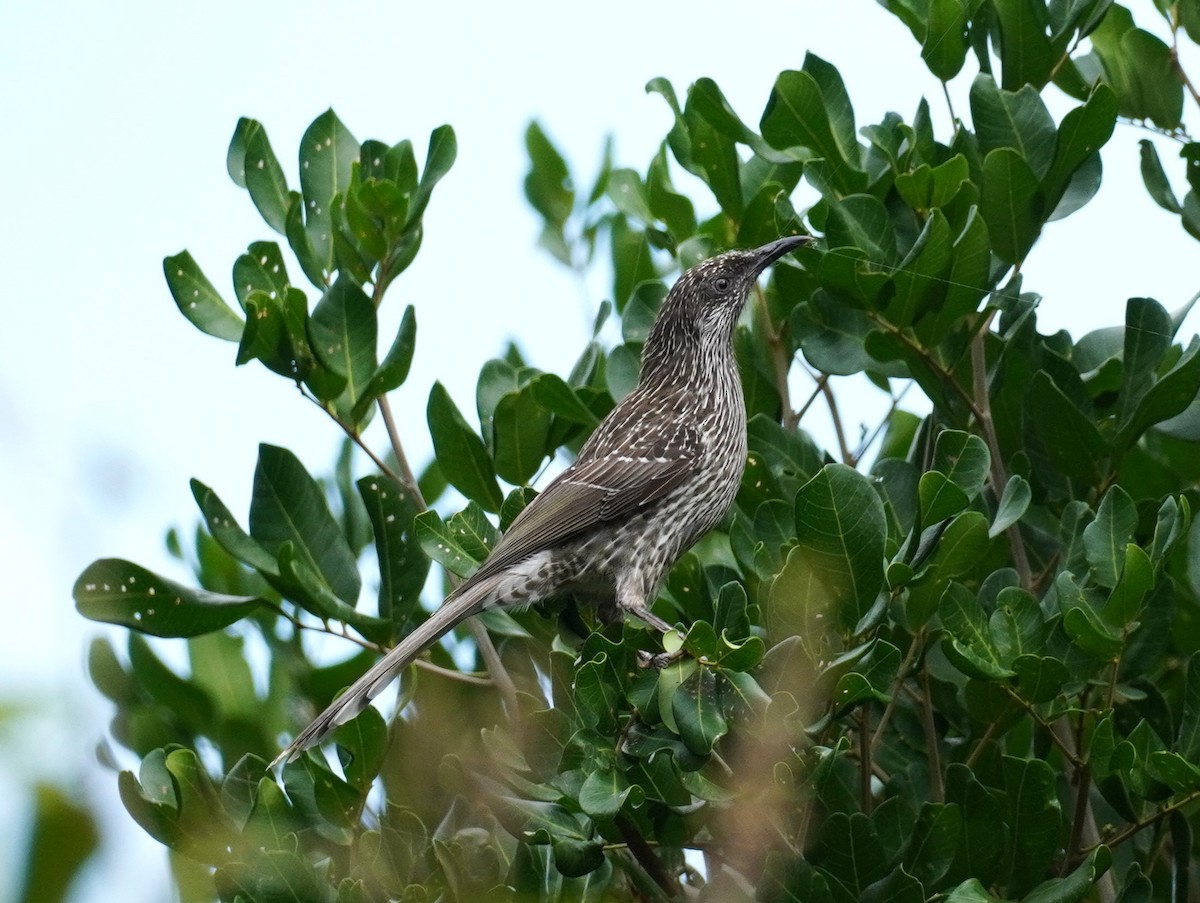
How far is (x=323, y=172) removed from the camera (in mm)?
4281

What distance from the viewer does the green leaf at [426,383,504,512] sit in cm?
403

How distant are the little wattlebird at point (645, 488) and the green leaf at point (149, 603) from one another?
494 millimetres

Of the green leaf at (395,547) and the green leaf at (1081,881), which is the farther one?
the green leaf at (395,547)

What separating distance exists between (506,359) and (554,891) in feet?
6.91

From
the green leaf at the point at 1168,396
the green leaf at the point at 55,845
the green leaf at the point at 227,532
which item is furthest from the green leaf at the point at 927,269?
the green leaf at the point at 55,845

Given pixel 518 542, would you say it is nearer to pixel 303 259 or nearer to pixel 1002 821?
pixel 303 259

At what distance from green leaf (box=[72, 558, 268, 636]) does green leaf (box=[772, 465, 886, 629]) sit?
1.52 meters

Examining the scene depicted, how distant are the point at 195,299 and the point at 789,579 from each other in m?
1.96

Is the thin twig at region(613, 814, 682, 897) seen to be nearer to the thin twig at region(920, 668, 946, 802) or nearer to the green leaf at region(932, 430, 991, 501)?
the thin twig at region(920, 668, 946, 802)

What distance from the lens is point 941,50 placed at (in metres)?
3.79

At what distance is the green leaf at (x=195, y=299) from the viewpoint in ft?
13.3

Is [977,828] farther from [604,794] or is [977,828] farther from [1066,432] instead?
[1066,432]

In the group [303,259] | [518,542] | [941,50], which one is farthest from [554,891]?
[941,50]

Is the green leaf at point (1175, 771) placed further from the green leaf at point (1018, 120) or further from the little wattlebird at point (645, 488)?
the green leaf at point (1018, 120)
